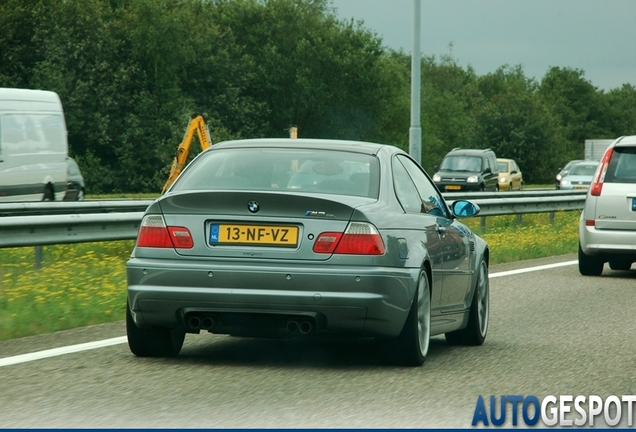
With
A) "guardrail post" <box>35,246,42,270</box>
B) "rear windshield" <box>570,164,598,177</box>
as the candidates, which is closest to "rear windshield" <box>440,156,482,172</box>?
"rear windshield" <box>570,164,598,177</box>

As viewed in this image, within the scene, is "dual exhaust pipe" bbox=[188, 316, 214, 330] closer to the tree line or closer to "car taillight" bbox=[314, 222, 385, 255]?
"car taillight" bbox=[314, 222, 385, 255]

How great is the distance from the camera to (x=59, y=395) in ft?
21.7

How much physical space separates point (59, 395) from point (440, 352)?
3131 millimetres

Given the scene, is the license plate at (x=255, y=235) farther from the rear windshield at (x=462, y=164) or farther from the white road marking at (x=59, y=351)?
the rear windshield at (x=462, y=164)

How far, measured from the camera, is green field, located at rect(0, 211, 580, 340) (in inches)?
399

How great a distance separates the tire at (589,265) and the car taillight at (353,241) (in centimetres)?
903

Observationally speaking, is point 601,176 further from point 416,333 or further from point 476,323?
point 416,333

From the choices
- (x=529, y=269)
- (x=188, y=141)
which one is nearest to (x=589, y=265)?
(x=529, y=269)

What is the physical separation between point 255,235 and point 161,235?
0.58 m

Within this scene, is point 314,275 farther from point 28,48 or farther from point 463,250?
point 28,48

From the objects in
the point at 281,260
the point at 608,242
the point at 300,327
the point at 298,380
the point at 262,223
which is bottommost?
the point at 608,242

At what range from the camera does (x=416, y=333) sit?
784cm

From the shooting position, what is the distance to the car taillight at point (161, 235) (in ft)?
25.1

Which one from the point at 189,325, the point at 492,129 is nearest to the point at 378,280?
the point at 189,325
